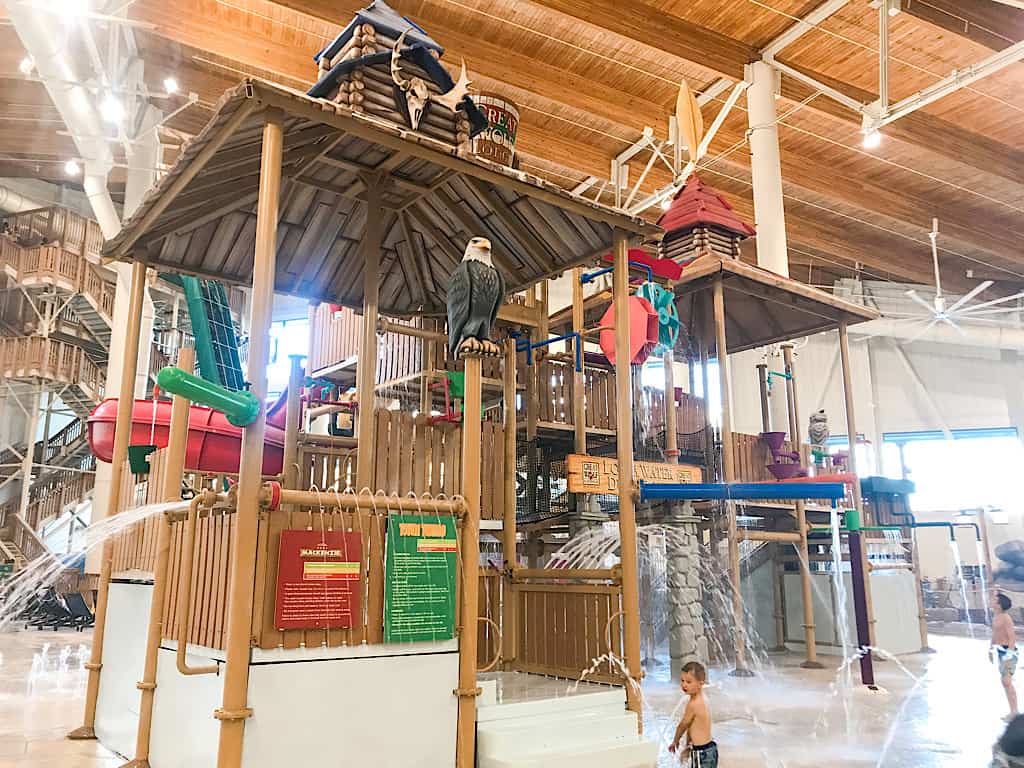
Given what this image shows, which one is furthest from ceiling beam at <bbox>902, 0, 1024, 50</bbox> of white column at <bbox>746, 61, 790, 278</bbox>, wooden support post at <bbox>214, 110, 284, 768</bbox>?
wooden support post at <bbox>214, 110, 284, 768</bbox>

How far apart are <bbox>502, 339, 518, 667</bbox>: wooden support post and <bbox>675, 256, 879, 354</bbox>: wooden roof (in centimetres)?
360

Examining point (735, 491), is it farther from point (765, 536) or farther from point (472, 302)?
point (765, 536)

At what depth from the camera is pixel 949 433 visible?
24234 mm

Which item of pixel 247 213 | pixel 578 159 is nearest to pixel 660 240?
pixel 578 159

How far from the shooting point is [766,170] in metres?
13.7

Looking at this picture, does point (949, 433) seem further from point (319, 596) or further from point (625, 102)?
point (319, 596)

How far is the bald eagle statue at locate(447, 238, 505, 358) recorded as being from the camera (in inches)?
212

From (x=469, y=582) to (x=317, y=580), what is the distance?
1029mm

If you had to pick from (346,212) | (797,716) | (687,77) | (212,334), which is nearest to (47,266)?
(212,334)

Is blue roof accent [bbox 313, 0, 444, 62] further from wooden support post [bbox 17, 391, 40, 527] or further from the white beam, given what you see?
wooden support post [bbox 17, 391, 40, 527]

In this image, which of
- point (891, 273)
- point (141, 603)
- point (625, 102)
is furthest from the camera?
point (891, 273)

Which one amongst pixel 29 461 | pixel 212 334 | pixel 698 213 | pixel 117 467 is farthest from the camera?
pixel 29 461

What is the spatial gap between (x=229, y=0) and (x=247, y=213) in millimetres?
8746

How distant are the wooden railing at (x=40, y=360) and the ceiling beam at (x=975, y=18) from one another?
21.0m
